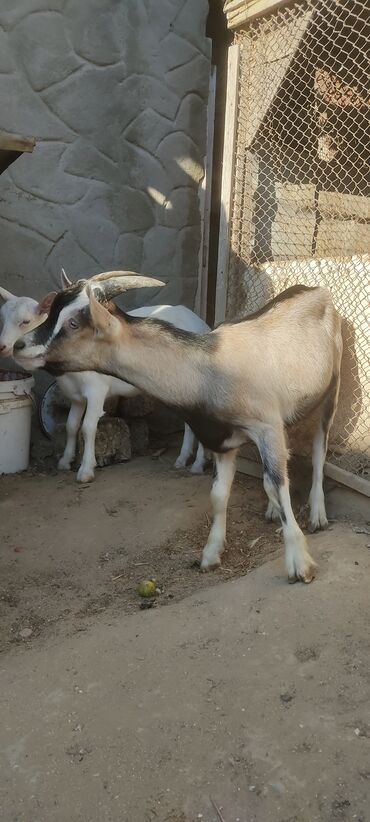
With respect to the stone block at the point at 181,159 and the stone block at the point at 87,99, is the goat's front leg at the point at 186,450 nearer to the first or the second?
the stone block at the point at 181,159

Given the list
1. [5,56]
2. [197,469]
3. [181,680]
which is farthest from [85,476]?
[5,56]

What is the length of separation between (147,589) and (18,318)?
97.6 inches

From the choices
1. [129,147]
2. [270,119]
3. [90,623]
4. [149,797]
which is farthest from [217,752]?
[129,147]

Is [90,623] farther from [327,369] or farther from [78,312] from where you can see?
[327,369]

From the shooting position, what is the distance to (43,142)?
5.79 metres

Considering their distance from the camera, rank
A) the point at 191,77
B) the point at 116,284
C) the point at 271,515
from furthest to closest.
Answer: the point at 191,77 → the point at 271,515 → the point at 116,284

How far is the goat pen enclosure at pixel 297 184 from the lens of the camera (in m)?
4.11

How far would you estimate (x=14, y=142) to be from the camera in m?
3.62

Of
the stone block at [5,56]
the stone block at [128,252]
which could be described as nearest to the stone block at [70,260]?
the stone block at [128,252]

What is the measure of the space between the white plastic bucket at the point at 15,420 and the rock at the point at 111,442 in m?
0.43

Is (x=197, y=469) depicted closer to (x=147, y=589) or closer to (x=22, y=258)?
(x=147, y=589)

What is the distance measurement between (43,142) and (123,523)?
3.29 m

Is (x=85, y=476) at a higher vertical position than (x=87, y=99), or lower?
lower

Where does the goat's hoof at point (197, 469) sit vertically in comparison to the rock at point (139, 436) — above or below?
above
